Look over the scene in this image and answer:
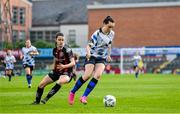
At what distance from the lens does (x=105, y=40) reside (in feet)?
57.4

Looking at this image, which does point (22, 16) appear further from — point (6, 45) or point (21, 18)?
point (6, 45)

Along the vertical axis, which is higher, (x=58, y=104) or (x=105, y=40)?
(x=105, y=40)

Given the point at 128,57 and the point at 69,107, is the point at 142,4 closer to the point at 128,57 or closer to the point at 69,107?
the point at 128,57

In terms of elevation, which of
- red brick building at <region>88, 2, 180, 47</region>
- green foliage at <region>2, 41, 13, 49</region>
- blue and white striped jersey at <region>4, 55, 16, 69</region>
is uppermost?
red brick building at <region>88, 2, 180, 47</region>

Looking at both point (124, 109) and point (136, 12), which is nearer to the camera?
Result: point (124, 109)

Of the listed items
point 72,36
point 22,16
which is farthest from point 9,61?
point 22,16

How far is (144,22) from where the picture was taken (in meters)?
88.2

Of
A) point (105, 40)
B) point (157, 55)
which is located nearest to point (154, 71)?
point (157, 55)

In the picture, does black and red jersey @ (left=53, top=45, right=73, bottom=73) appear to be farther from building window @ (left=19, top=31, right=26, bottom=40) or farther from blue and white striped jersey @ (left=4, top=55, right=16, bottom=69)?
building window @ (left=19, top=31, right=26, bottom=40)

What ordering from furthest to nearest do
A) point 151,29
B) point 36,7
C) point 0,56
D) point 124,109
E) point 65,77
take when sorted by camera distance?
point 36,7, point 151,29, point 0,56, point 65,77, point 124,109

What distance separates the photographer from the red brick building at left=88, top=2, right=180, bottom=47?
86625 millimetres

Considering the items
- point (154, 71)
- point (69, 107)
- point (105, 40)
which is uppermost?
point (105, 40)

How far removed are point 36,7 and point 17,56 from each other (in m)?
34.5

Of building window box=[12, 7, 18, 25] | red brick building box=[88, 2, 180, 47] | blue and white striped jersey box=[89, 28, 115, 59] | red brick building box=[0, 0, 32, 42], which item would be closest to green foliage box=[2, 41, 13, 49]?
red brick building box=[0, 0, 32, 42]
